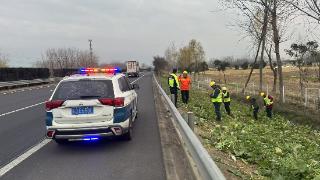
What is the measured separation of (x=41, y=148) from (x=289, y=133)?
828 cm

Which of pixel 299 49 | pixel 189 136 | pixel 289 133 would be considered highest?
pixel 299 49

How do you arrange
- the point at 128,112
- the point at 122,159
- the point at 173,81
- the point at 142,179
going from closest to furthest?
the point at 142,179
the point at 122,159
the point at 128,112
the point at 173,81

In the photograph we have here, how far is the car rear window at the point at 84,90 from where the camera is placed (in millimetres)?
9445

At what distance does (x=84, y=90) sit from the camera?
9.55 meters

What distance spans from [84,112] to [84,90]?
1.79ft

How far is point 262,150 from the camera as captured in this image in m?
9.62

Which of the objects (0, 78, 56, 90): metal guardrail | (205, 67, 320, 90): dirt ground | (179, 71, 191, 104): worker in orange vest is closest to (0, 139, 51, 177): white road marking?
(179, 71, 191, 104): worker in orange vest

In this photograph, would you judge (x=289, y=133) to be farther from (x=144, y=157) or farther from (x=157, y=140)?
(x=144, y=157)

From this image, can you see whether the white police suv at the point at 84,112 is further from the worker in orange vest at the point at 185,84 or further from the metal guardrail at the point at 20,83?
the metal guardrail at the point at 20,83

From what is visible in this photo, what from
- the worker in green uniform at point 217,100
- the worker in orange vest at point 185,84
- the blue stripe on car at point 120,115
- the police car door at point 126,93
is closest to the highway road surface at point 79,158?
the blue stripe on car at point 120,115

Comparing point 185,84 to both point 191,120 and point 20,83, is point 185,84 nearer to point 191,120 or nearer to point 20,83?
point 191,120

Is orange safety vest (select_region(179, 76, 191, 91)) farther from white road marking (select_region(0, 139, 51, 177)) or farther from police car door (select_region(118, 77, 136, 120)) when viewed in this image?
white road marking (select_region(0, 139, 51, 177))

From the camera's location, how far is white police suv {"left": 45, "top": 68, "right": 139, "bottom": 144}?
9227 millimetres

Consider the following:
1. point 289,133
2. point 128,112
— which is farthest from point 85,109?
point 289,133
